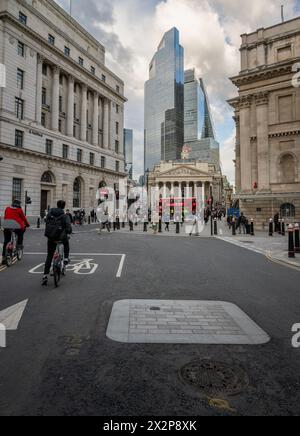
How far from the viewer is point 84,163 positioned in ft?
153

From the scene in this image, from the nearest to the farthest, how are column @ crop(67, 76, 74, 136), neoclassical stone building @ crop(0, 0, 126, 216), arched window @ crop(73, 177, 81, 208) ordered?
neoclassical stone building @ crop(0, 0, 126, 216) → column @ crop(67, 76, 74, 136) → arched window @ crop(73, 177, 81, 208)

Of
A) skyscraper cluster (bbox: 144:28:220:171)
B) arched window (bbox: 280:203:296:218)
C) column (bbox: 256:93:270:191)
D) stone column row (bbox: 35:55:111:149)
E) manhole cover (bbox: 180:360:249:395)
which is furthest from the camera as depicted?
skyscraper cluster (bbox: 144:28:220:171)

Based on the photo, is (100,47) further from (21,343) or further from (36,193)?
(21,343)

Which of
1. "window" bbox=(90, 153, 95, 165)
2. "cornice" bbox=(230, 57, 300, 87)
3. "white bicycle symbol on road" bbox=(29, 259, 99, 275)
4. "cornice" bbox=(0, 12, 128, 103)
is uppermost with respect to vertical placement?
"cornice" bbox=(0, 12, 128, 103)

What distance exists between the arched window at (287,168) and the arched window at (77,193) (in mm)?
30734

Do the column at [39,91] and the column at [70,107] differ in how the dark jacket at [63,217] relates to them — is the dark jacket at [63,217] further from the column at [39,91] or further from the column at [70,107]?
the column at [70,107]

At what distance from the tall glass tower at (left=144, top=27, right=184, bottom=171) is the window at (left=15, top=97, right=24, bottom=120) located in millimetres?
154563

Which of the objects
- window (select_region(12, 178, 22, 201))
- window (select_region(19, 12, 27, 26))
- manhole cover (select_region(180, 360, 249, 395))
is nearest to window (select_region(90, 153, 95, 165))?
window (select_region(12, 178, 22, 201))

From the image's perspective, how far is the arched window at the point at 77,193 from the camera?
45656 mm

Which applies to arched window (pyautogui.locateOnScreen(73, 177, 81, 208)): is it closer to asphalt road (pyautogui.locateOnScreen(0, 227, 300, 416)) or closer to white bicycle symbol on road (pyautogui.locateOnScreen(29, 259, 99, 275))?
white bicycle symbol on road (pyautogui.locateOnScreen(29, 259, 99, 275))

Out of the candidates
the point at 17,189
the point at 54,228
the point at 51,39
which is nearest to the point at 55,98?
the point at 51,39

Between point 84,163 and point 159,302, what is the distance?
44.1m

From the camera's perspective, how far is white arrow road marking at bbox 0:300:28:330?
13.6 feet

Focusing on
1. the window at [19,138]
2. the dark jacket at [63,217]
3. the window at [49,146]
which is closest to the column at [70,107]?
the window at [49,146]
